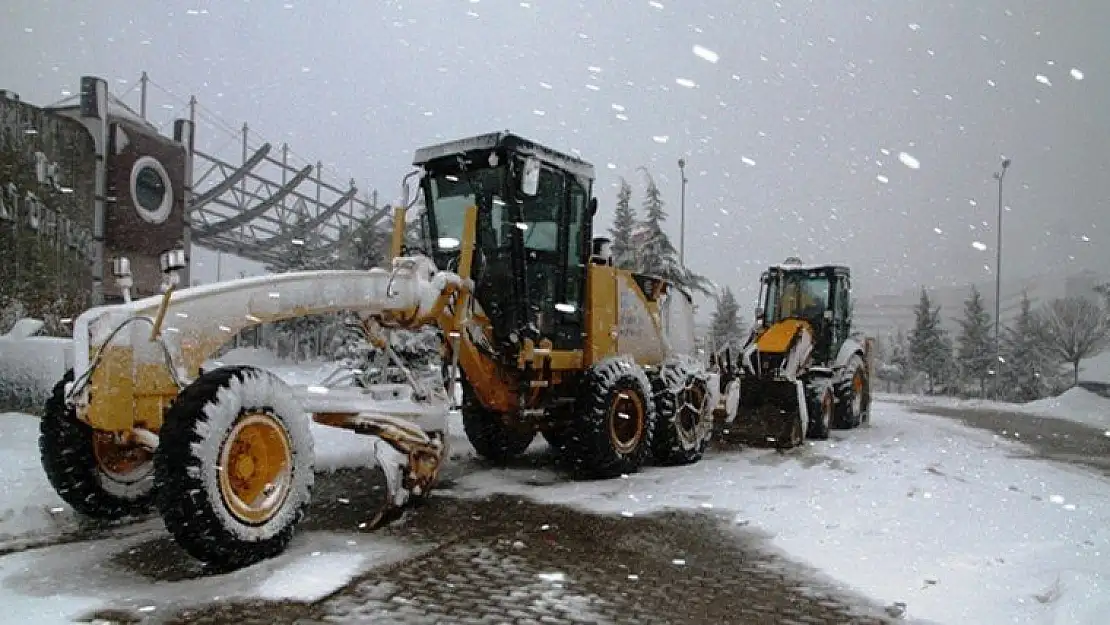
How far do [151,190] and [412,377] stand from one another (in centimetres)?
1621

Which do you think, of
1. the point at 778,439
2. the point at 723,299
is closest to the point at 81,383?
the point at 778,439

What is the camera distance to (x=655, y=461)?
10453 mm

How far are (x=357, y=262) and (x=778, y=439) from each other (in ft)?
73.1

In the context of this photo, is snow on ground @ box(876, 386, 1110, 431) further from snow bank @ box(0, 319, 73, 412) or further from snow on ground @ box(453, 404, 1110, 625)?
snow bank @ box(0, 319, 73, 412)

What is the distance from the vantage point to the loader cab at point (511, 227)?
8516mm

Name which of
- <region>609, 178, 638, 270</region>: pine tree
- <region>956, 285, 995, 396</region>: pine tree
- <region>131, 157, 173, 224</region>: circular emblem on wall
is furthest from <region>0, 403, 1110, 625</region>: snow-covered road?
<region>956, 285, 995, 396</region>: pine tree

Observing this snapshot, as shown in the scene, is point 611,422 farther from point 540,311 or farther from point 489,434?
point 489,434

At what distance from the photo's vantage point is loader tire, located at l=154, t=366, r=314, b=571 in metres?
4.66

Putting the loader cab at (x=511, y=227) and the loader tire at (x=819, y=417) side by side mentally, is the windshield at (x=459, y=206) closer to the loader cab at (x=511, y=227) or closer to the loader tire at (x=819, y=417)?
the loader cab at (x=511, y=227)

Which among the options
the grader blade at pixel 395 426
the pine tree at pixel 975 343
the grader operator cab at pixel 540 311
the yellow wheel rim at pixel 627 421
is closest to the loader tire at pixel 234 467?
the grader blade at pixel 395 426

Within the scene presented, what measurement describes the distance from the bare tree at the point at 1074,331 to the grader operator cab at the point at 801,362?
110 ft

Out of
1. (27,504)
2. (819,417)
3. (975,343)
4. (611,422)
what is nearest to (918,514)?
(611,422)

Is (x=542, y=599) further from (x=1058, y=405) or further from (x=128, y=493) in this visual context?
(x=1058, y=405)

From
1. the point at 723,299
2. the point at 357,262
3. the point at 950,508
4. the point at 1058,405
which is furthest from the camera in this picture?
the point at 723,299
